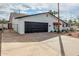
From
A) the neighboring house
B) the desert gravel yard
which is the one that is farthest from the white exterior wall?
the desert gravel yard

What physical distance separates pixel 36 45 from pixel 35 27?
0.26 meters

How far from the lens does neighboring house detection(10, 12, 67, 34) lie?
9.26 ft

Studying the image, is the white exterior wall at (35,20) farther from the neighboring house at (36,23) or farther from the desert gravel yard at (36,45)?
the desert gravel yard at (36,45)

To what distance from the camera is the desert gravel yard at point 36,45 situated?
9.21 feet

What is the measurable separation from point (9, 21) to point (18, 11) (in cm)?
19

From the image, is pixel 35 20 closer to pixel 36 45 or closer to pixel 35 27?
pixel 35 27

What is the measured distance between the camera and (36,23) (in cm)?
288

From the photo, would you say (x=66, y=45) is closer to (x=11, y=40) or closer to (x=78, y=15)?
(x=78, y=15)

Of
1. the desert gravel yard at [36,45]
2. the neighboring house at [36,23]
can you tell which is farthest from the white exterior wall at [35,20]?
the desert gravel yard at [36,45]

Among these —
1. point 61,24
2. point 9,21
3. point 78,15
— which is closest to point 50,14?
point 61,24

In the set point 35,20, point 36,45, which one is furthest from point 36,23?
point 36,45

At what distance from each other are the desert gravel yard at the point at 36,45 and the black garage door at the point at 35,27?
0.07 metres

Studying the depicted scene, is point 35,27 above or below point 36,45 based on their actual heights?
above

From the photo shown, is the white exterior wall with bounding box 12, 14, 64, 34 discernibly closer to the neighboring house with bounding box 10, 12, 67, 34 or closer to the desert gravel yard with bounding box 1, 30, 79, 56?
the neighboring house with bounding box 10, 12, 67, 34
